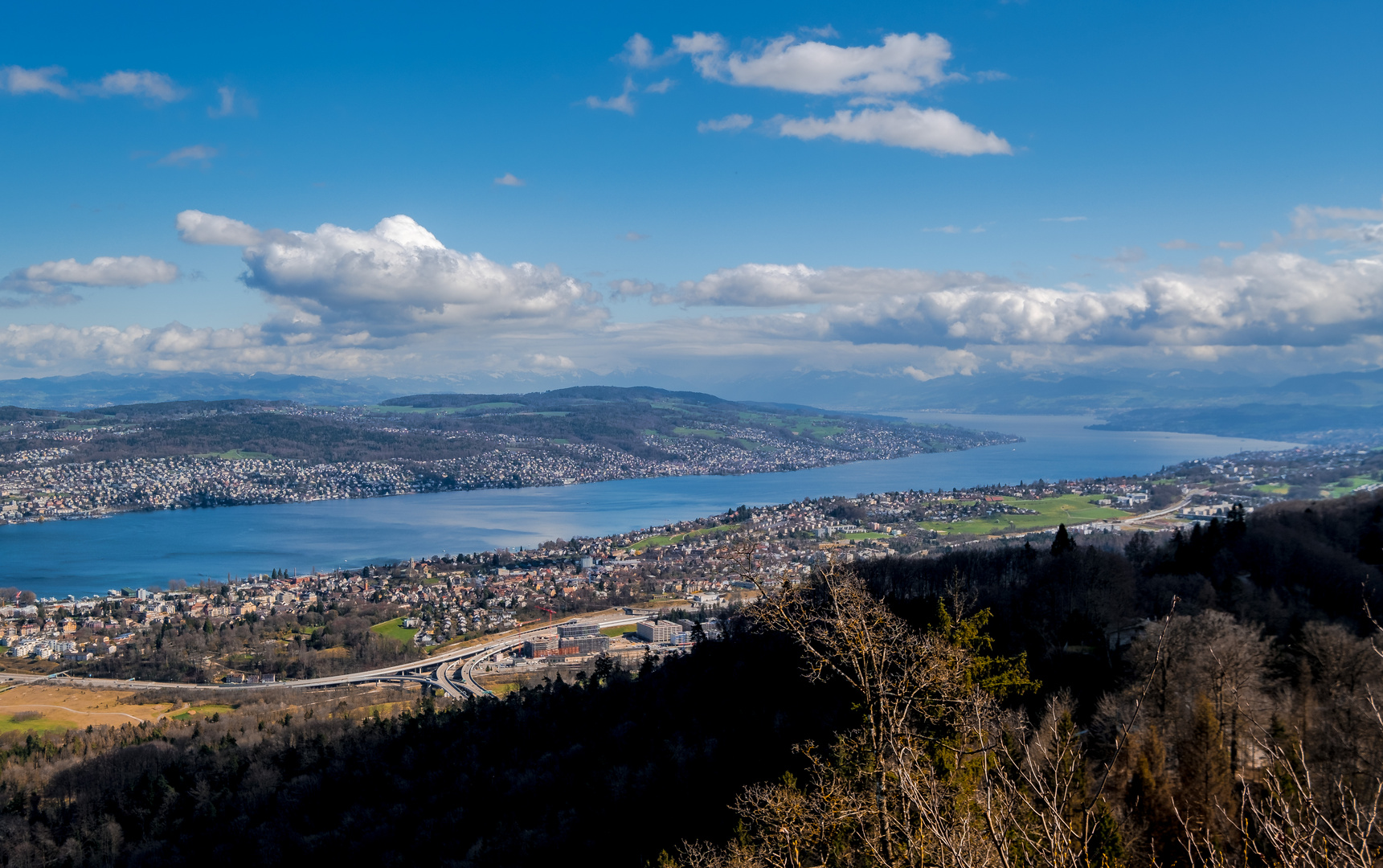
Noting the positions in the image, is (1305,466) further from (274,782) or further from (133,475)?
(133,475)

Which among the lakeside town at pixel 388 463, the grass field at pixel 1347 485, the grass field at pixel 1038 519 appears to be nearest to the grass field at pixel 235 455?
the lakeside town at pixel 388 463

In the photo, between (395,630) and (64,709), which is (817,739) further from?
(395,630)

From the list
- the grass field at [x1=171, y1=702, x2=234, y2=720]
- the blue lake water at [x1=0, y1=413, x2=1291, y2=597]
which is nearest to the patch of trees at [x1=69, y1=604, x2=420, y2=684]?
the grass field at [x1=171, y1=702, x2=234, y2=720]

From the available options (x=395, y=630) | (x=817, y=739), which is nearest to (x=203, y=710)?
(x=395, y=630)

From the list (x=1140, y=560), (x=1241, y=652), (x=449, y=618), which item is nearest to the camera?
(x=1241, y=652)

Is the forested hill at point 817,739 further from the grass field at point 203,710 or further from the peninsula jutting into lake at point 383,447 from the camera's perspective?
the peninsula jutting into lake at point 383,447

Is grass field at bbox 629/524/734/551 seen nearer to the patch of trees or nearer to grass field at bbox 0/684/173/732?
the patch of trees

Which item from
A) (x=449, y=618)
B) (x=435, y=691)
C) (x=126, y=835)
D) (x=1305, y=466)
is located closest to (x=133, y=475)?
A: (x=449, y=618)
